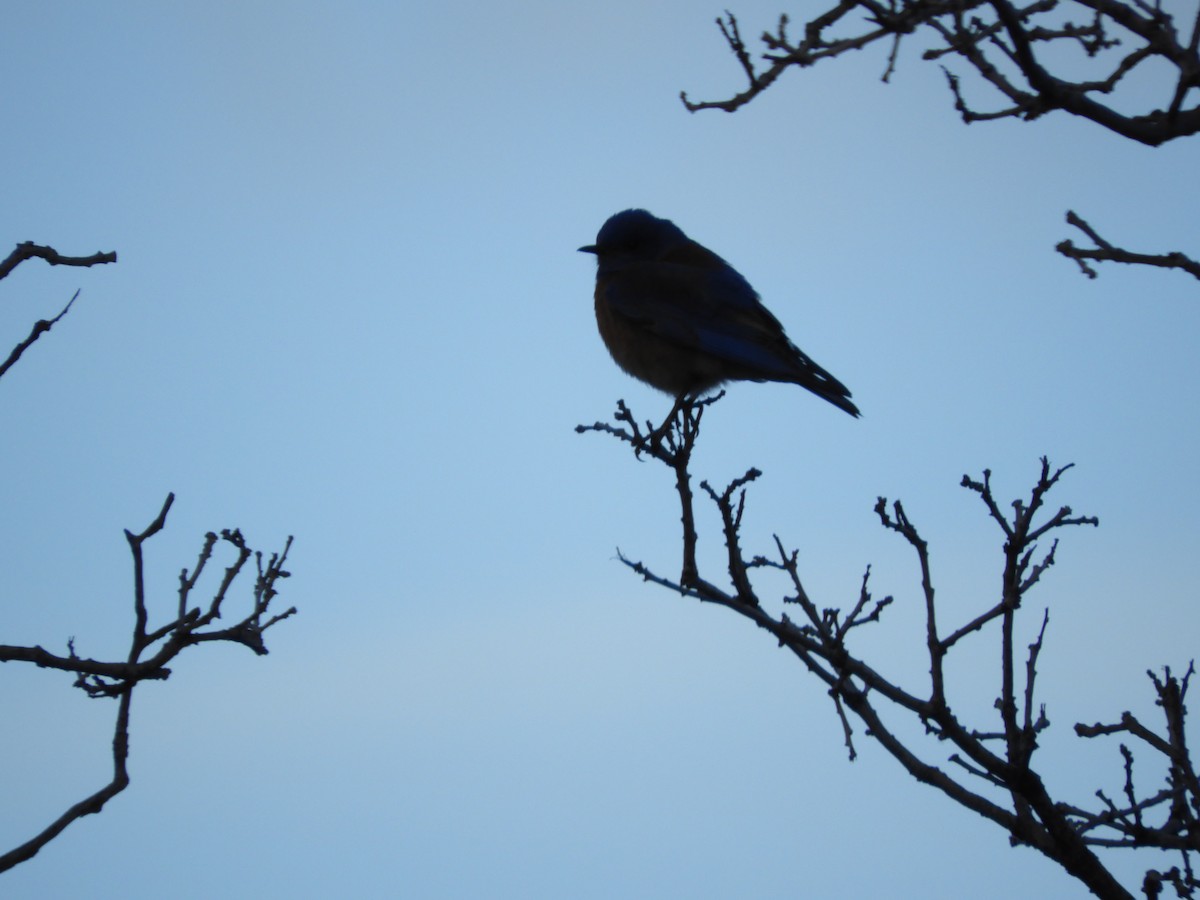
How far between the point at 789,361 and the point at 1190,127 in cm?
415

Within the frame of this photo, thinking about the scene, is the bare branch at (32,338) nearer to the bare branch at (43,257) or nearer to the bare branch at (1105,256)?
the bare branch at (43,257)

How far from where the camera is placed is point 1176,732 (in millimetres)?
3619

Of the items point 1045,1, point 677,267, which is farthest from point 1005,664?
point 677,267

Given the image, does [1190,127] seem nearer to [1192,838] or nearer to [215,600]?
[1192,838]

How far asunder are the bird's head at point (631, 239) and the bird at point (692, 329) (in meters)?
0.14

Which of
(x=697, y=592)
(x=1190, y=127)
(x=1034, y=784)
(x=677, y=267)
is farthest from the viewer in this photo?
(x=677, y=267)

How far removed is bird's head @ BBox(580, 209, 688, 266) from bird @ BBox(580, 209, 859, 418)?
0.46 feet

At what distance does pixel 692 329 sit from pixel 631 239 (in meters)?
1.44

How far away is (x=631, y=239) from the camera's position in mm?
8258

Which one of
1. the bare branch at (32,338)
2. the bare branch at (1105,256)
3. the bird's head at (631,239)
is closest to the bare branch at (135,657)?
the bare branch at (32,338)

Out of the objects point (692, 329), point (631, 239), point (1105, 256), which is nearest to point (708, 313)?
point (692, 329)

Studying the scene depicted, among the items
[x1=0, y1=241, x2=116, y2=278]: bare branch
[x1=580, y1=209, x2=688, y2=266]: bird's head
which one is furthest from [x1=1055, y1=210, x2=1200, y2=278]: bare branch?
[x1=580, y1=209, x2=688, y2=266]: bird's head

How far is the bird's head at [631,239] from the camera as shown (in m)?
8.23

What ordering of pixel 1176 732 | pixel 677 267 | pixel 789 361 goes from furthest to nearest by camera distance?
1. pixel 677 267
2. pixel 789 361
3. pixel 1176 732
